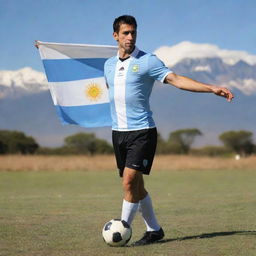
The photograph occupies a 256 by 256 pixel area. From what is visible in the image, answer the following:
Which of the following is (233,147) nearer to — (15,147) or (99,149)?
(99,149)

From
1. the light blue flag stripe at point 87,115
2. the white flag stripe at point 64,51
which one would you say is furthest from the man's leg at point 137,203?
the white flag stripe at point 64,51

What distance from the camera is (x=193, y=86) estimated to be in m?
7.20

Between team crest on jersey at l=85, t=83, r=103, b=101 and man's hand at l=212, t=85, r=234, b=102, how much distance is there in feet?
9.34

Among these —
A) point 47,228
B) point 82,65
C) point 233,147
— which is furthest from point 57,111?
point 233,147

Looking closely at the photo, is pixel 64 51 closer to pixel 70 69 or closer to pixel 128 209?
pixel 70 69

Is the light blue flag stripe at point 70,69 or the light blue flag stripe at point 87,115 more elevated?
the light blue flag stripe at point 70,69

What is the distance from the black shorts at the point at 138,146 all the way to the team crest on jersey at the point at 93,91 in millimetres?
2029

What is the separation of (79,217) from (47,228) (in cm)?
207

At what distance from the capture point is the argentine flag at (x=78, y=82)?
962 cm

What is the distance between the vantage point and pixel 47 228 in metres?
9.52

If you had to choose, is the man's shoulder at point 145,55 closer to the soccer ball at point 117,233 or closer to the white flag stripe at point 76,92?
the soccer ball at point 117,233

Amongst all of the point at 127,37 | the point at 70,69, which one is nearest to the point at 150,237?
the point at 127,37

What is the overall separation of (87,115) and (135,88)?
2.39 m

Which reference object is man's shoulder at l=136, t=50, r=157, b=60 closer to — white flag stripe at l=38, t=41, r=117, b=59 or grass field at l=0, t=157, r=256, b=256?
grass field at l=0, t=157, r=256, b=256
